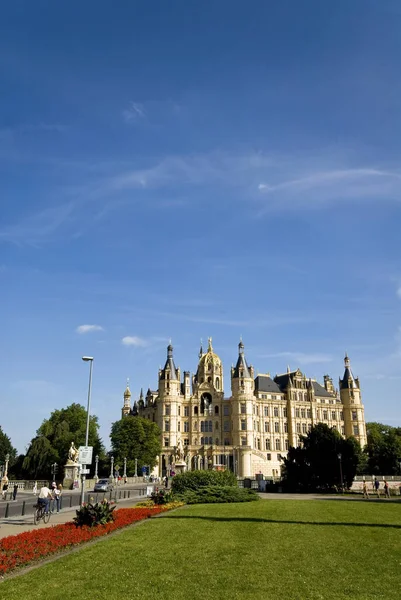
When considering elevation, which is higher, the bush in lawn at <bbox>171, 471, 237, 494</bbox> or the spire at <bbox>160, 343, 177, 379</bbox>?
the spire at <bbox>160, 343, 177, 379</bbox>

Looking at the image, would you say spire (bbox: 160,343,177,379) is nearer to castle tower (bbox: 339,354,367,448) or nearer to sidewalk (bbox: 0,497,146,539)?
castle tower (bbox: 339,354,367,448)

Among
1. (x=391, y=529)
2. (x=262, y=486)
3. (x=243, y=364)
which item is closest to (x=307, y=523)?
(x=391, y=529)

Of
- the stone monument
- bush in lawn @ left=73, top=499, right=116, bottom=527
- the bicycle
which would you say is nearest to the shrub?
the bicycle

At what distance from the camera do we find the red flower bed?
13.4 metres

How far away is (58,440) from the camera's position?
8494 cm

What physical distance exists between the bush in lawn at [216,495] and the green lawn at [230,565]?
1330 cm

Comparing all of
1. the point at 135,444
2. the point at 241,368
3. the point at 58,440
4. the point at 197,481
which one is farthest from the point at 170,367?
the point at 197,481

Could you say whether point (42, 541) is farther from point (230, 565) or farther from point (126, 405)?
point (126, 405)

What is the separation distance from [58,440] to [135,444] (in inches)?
549

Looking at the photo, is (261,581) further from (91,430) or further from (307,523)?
(91,430)

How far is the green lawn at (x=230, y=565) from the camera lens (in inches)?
416

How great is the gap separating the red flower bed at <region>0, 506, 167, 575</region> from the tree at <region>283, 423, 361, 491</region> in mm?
34514

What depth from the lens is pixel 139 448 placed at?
9131cm

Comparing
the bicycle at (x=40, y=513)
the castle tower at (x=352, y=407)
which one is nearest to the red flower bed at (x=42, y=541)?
the bicycle at (x=40, y=513)
